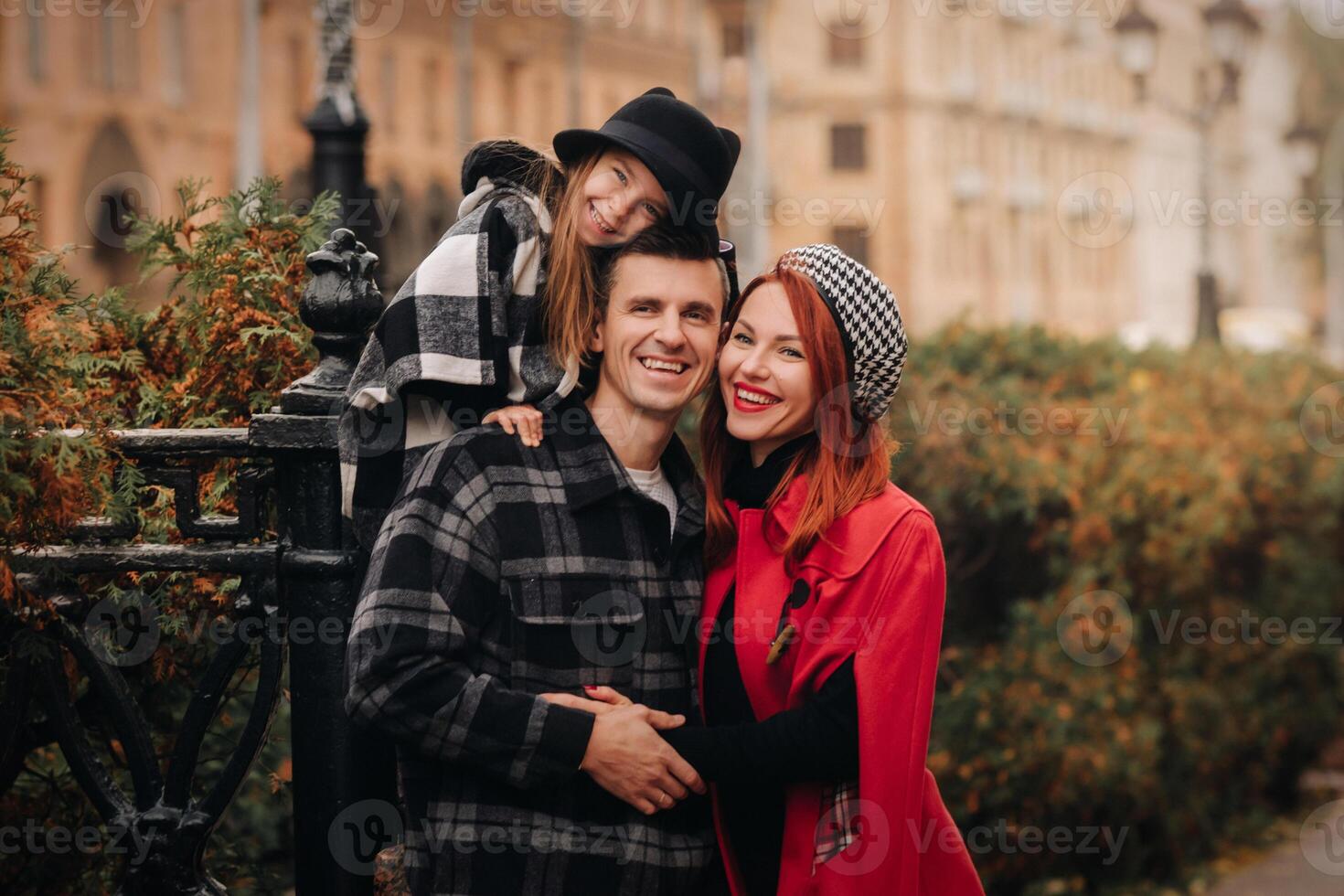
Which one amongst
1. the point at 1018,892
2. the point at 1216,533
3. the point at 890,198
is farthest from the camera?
the point at 890,198

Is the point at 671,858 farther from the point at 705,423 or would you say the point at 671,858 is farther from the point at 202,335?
the point at 202,335

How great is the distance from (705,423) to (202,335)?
1207mm

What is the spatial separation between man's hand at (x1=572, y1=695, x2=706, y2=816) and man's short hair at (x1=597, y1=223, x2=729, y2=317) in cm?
83

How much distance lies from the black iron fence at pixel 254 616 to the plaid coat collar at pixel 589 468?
477 millimetres

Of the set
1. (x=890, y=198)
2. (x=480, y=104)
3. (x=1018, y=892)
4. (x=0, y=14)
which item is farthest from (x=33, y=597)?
(x=890, y=198)

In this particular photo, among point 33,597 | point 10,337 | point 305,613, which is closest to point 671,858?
point 305,613

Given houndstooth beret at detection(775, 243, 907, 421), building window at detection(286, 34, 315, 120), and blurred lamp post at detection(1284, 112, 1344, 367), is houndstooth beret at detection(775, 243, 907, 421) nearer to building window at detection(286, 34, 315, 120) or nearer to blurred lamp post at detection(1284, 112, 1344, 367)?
building window at detection(286, 34, 315, 120)

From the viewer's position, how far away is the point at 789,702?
3088 millimetres

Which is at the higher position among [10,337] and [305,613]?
[10,337]

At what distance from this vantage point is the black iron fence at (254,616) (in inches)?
125

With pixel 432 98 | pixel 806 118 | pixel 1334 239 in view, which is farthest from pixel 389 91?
pixel 1334 239

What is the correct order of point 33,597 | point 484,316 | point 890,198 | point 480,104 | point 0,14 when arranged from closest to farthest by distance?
point 484,316 → point 33,597 → point 0,14 → point 480,104 → point 890,198

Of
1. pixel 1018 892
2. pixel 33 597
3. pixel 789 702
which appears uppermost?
pixel 33 597

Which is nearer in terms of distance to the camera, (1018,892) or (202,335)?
(202,335)
